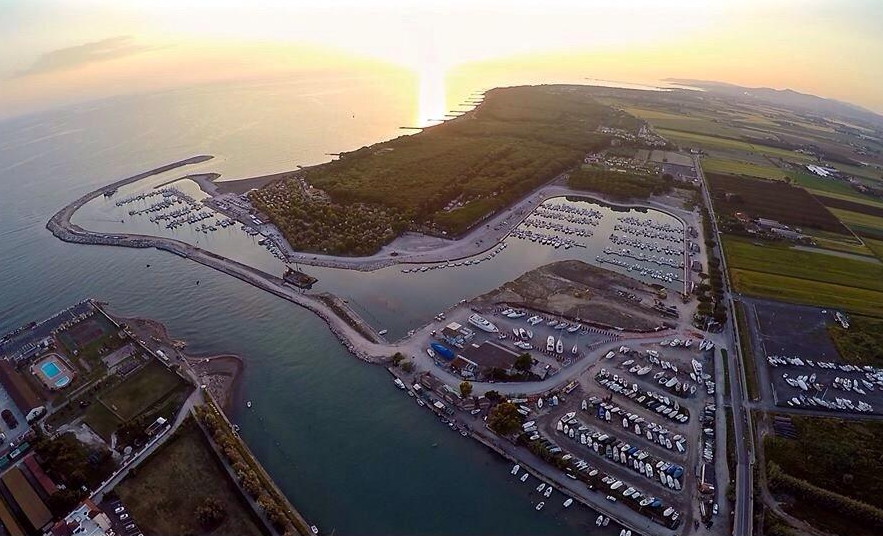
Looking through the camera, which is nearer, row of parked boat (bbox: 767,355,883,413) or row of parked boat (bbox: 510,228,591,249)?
row of parked boat (bbox: 767,355,883,413)

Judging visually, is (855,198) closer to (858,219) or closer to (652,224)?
(858,219)

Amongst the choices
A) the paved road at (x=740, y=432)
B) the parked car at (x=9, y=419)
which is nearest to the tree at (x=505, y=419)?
the paved road at (x=740, y=432)

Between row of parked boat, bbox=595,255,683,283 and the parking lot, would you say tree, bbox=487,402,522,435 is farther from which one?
row of parked boat, bbox=595,255,683,283

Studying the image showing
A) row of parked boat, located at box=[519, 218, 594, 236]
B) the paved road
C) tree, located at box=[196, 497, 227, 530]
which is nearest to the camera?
tree, located at box=[196, 497, 227, 530]

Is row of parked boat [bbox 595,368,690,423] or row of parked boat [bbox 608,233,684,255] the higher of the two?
row of parked boat [bbox 608,233,684,255]

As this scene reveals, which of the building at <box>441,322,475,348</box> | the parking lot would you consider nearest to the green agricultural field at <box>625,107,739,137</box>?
the building at <box>441,322,475,348</box>

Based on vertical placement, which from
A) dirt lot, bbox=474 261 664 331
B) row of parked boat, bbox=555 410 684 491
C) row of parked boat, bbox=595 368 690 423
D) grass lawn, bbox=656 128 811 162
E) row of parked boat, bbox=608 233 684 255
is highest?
grass lawn, bbox=656 128 811 162

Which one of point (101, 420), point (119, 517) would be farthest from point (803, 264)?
point (101, 420)
